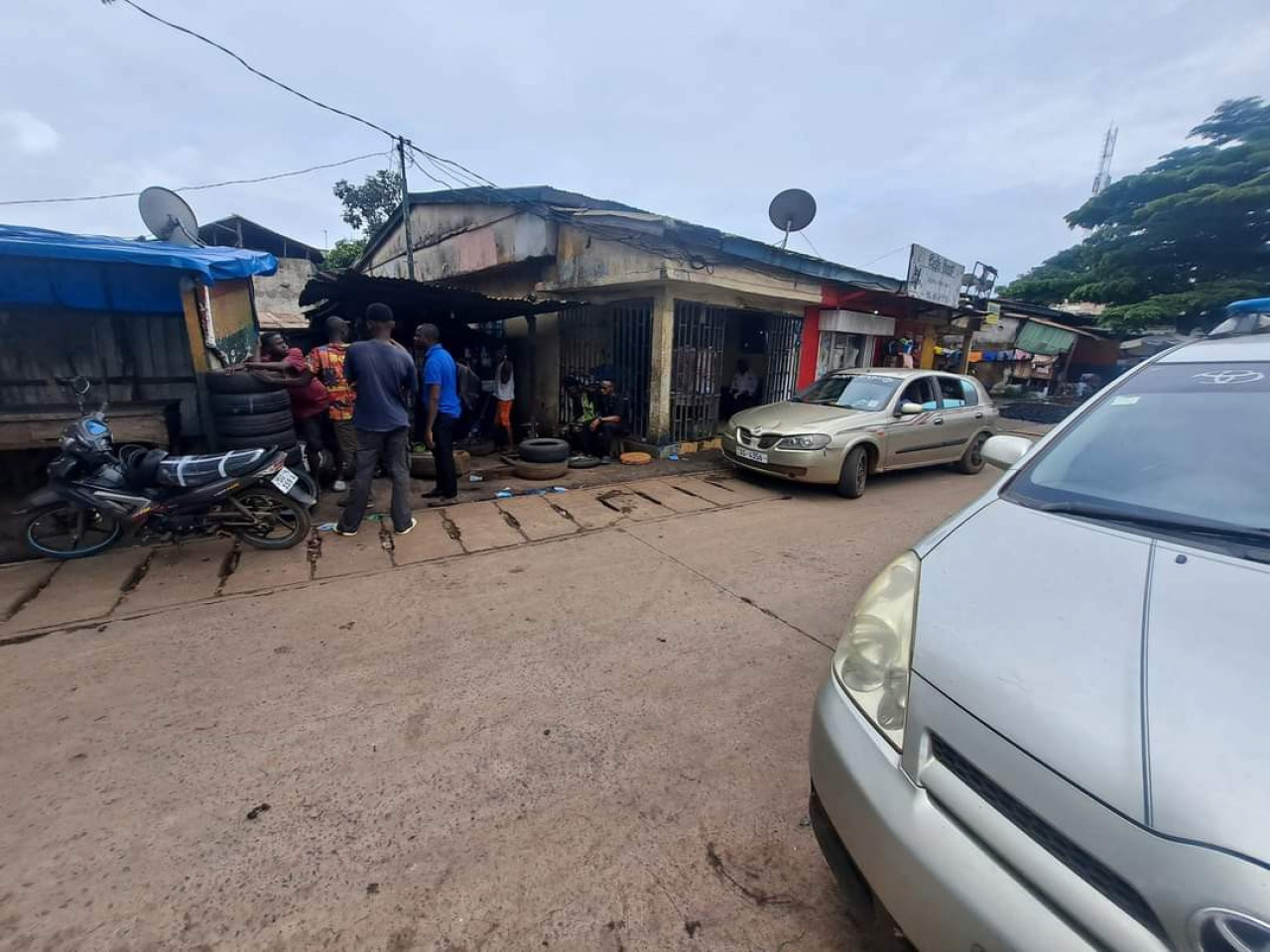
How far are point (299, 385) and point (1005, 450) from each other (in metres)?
5.92

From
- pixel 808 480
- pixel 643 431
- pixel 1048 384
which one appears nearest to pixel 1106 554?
pixel 808 480

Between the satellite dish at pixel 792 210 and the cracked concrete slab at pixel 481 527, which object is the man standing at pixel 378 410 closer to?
the cracked concrete slab at pixel 481 527

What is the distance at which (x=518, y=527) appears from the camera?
16.6ft

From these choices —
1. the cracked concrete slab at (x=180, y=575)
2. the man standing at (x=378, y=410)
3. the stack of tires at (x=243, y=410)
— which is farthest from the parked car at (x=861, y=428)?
the cracked concrete slab at (x=180, y=575)

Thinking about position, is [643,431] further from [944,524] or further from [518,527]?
[944,524]

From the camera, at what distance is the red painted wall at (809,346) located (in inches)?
395

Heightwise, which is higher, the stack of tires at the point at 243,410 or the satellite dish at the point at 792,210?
the satellite dish at the point at 792,210

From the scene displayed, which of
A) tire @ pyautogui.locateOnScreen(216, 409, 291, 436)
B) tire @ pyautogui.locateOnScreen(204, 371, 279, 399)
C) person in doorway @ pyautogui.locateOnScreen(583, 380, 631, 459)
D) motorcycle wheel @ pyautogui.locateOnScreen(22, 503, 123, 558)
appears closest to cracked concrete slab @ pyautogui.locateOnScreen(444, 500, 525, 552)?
tire @ pyautogui.locateOnScreen(216, 409, 291, 436)

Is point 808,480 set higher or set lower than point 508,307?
lower

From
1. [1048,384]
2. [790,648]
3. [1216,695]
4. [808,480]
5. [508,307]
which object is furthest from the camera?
[1048,384]

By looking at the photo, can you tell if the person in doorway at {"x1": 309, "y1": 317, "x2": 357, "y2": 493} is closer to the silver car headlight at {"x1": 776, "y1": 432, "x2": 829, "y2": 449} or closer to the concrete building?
the concrete building

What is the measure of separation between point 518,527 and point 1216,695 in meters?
4.62

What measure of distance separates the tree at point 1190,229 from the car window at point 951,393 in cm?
1397

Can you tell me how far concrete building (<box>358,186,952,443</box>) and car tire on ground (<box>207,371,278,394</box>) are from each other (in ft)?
15.1
